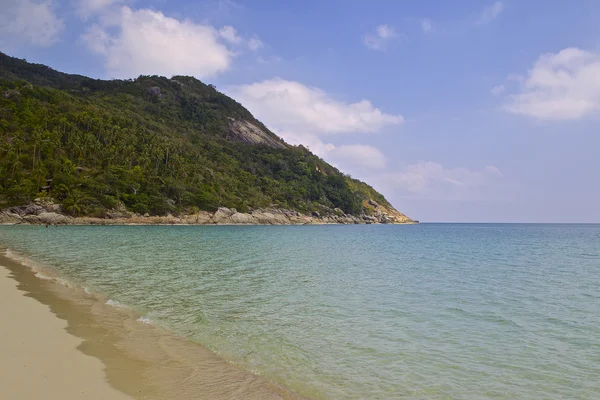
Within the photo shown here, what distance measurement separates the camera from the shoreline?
6602mm

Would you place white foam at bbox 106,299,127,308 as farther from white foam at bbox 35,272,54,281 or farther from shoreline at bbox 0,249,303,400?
white foam at bbox 35,272,54,281

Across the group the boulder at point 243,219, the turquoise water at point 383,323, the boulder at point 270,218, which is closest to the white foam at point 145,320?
the turquoise water at point 383,323

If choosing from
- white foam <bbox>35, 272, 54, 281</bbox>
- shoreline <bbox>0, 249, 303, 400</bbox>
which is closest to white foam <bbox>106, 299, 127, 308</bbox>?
shoreline <bbox>0, 249, 303, 400</bbox>

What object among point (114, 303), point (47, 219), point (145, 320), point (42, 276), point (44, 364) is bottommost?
point (47, 219)

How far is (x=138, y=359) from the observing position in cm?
802

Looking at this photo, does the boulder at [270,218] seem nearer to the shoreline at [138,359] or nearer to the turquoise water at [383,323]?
the turquoise water at [383,323]

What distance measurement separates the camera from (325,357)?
9109 mm

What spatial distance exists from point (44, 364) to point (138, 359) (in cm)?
167

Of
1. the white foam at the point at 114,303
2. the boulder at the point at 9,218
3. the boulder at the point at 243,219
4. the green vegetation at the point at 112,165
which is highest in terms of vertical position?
Answer: the green vegetation at the point at 112,165

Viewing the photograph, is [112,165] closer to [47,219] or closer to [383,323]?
[47,219]

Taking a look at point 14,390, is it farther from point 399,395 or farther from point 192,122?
point 192,122

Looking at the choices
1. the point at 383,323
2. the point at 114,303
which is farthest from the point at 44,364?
the point at 383,323

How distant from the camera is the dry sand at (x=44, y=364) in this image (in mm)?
5984

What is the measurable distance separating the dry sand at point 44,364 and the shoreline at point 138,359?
4cm
